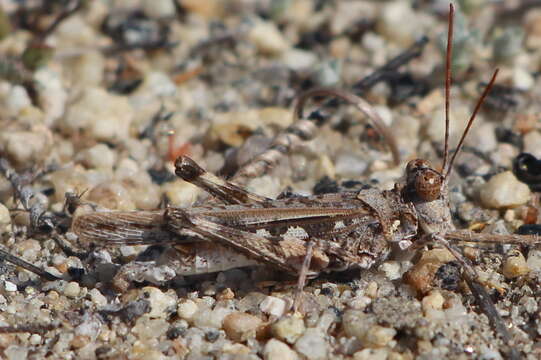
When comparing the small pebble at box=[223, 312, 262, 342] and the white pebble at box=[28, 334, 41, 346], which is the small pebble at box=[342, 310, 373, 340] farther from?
the white pebble at box=[28, 334, 41, 346]

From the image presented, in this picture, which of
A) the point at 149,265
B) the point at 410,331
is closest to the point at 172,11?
the point at 149,265

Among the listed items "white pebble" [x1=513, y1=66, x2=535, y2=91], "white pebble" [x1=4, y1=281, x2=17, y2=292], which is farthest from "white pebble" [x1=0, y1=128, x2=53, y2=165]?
"white pebble" [x1=513, y1=66, x2=535, y2=91]

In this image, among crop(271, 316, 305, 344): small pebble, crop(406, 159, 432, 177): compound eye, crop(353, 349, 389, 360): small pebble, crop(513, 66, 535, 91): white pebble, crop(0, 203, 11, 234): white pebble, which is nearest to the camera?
crop(353, 349, 389, 360): small pebble

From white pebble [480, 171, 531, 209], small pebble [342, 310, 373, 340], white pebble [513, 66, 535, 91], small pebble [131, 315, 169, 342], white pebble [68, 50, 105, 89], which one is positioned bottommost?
small pebble [131, 315, 169, 342]

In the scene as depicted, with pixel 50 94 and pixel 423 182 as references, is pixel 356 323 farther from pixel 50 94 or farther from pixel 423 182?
pixel 50 94

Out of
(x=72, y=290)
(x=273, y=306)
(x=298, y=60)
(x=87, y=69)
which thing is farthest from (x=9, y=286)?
(x=298, y=60)

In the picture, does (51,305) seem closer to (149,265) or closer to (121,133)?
(149,265)

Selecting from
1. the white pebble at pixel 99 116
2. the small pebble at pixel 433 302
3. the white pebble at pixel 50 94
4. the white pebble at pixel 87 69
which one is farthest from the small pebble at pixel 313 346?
the white pebble at pixel 87 69
